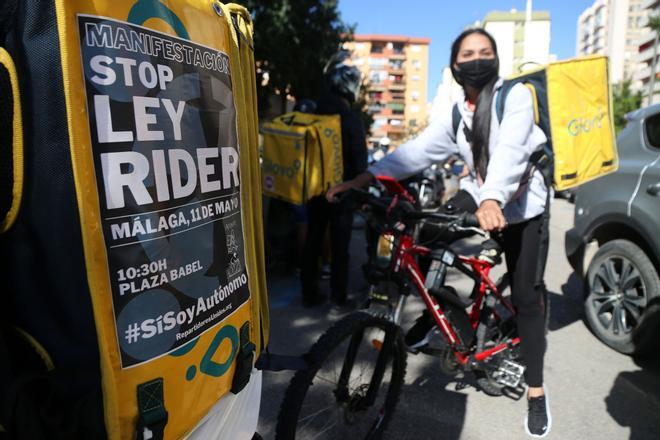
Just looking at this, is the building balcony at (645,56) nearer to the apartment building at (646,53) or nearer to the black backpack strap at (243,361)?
the apartment building at (646,53)

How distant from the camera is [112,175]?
0.79m

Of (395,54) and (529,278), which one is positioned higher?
(395,54)

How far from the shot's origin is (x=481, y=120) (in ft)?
7.68

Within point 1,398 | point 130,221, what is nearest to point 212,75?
point 130,221

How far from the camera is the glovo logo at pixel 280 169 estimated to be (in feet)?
12.8

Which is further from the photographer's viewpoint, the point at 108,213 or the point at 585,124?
the point at 585,124

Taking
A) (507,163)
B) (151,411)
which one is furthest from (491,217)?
(151,411)

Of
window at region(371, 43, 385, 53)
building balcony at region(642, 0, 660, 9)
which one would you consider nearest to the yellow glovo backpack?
building balcony at region(642, 0, 660, 9)

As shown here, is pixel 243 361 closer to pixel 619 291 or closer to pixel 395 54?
pixel 619 291

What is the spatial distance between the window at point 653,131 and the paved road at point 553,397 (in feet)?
5.02

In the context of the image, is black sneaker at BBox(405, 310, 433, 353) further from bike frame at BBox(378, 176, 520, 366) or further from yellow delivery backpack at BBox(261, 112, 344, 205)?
yellow delivery backpack at BBox(261, 112, 344, 205)

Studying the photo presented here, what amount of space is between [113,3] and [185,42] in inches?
6.1

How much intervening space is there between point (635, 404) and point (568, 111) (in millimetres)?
1772

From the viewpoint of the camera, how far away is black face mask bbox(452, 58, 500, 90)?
236cm
